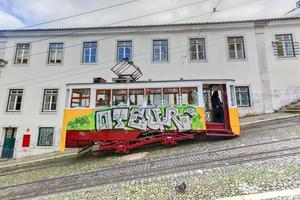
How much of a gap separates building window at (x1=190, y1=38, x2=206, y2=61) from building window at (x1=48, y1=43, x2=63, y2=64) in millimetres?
10890

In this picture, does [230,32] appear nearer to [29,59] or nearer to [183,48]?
[183,48]

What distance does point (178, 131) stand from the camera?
29.9 feet

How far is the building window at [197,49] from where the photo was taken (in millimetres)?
15523

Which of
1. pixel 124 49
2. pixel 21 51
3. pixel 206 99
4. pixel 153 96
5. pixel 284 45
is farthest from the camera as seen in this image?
pixel 21 51

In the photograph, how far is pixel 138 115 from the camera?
912cm

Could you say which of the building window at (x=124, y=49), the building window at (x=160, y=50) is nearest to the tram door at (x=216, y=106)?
the building window at (x=160, y=50)

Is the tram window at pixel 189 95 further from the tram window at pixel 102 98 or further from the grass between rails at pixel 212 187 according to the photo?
the grass between rails at pixel 212 187

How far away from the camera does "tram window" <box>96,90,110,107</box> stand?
9.32m

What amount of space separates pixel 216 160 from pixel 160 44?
11.7m

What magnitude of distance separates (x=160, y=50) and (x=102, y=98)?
8282mm

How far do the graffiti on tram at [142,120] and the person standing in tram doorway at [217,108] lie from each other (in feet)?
4.02

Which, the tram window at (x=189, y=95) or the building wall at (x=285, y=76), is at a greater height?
the building wall at (x=285, y=76)

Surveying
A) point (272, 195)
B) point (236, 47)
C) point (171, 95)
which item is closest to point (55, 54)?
point (171, 95)

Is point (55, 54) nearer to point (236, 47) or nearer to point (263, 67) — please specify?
point (236, 47)
